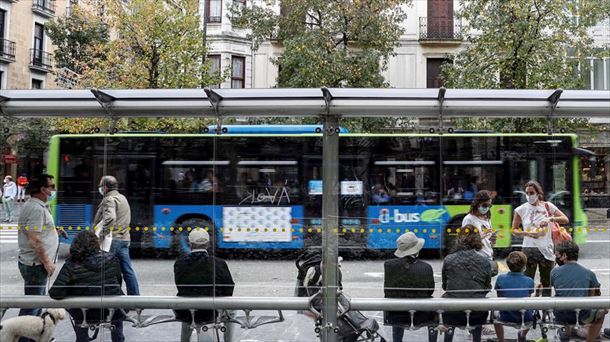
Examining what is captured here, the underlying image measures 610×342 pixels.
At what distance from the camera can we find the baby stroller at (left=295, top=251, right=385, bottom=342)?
445 cm

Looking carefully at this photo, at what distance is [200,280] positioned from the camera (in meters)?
4.75

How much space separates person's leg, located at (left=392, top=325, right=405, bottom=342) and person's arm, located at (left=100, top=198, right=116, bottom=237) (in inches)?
109

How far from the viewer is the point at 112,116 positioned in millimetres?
4699

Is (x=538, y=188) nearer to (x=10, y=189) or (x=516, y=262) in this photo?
(x=516, y=262)

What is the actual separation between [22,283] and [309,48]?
1484 centimetres

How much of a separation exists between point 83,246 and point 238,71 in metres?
20.8

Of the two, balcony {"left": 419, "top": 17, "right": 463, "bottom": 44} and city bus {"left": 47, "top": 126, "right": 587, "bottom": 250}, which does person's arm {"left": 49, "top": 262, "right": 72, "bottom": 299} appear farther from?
balcony {"left": 419, "top": 17, "right": 463, "bottom": 44}

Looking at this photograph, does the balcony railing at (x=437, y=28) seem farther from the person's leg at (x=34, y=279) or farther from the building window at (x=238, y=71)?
the person's leg at (x=34, y=279)

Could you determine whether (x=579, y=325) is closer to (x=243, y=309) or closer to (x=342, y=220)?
(x=342, y=220)

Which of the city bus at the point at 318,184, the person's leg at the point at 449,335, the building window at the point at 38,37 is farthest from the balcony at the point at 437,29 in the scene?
the building window at the point at 38,37

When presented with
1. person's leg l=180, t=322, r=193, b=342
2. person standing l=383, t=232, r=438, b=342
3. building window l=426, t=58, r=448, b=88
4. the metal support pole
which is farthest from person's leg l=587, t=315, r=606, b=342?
building window l=426, t=58, r=448, b=88

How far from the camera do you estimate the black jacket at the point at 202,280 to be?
4688 mm

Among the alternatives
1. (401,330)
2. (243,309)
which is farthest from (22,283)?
(401,330)

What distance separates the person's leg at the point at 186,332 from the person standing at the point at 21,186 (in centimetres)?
195
